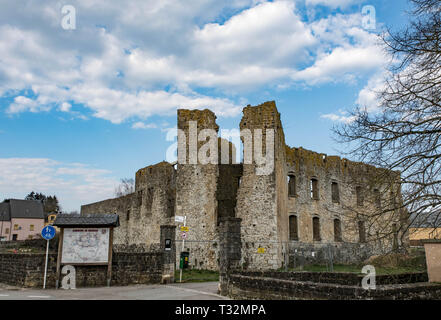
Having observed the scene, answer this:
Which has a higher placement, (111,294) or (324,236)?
(324,236)

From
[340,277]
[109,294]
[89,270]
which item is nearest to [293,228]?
[340,277]

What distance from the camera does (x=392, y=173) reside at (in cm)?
822

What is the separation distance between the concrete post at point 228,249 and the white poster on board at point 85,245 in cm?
451

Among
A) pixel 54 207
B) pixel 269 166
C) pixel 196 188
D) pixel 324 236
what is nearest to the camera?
pixel 269 166

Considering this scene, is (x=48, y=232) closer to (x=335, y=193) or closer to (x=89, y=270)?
(x=89, y=270)

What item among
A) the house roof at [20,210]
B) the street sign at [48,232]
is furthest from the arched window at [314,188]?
the house roof at [20,210]

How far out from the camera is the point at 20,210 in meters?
Result: 66.1

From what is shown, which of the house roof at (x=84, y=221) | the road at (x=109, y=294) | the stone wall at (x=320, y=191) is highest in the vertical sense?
the stone wall at (x=320, y=191)

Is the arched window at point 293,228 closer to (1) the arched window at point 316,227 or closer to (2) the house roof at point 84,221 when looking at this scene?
(1) the arched window at point 316,227

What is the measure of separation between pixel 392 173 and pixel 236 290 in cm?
527

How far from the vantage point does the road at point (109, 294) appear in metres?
10.4

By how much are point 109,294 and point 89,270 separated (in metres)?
2.56
